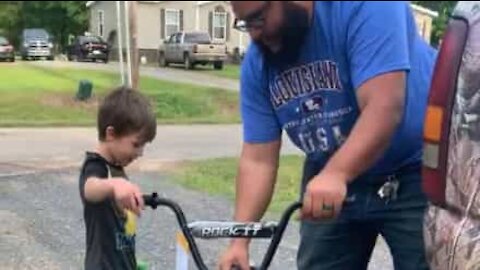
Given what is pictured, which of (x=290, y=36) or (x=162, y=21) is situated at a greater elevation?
(x=290, y=36)

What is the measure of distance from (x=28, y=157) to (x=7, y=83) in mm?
3379

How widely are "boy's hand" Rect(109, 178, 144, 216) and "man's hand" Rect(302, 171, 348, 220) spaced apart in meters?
0.51

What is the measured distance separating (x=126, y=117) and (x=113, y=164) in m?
0.18

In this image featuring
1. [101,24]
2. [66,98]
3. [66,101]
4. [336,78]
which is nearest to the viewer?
[336,78]

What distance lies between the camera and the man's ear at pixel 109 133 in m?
3.34

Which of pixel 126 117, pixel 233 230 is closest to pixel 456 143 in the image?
pixel 233 230

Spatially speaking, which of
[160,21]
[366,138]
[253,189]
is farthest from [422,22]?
[160,21]

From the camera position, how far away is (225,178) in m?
9.98

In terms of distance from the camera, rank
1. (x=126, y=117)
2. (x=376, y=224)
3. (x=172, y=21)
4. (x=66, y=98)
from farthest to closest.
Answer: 1. (x=172, y=21)
2. (x=66, y=98)
3. (x=126, y=117)
4. (x=376, y=224)

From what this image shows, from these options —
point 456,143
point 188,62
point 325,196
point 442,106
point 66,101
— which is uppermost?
point 442,106

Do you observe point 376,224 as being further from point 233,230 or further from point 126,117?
point 126,117

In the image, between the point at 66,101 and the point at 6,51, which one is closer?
the point at 6,51

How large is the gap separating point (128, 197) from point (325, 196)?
0.61 meters

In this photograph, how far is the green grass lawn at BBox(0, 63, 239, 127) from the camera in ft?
22.0
